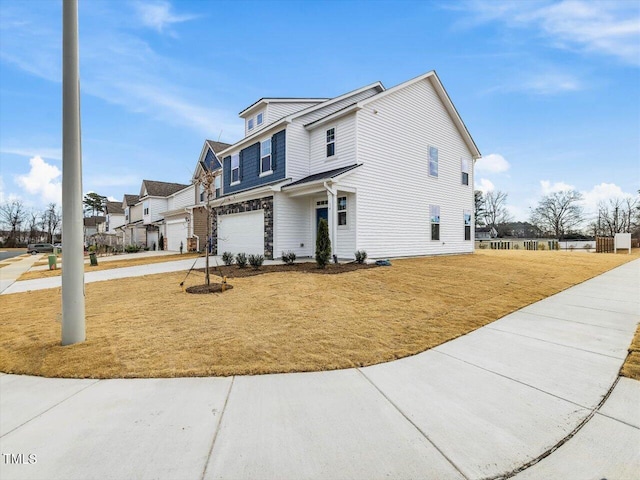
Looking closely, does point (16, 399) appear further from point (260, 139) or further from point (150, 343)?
point (260, 139)

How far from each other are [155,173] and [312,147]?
2878 centimetres

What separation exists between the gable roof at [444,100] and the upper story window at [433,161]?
8.22ft

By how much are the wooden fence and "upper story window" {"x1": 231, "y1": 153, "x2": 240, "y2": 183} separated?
2861 cm

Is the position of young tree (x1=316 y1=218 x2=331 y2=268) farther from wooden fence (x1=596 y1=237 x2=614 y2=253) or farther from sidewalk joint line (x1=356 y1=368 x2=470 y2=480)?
wooden fence (x1=596 y1=237 x2=614 y2=253)

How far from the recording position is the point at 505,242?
103 feet

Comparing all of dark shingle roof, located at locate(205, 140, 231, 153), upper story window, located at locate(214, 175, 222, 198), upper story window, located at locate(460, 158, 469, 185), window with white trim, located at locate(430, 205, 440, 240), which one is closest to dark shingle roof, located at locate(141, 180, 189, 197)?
dark shingle roof, located at locate(205, 140, 231, 153)

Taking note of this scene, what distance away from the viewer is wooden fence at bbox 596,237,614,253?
80.2 ft

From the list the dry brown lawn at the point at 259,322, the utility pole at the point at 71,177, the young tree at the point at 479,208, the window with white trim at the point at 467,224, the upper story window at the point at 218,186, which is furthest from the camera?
the young tree at the point at 479,208

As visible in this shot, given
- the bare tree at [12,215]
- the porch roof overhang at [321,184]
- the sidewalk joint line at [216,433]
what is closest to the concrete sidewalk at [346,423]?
the sidewalk joint line at [216,433]

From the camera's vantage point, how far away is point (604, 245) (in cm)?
2459

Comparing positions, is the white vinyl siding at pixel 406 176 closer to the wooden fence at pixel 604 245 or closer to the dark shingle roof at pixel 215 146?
the dark shingle roof at pixel 215 146

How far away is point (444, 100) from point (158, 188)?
31081 mm

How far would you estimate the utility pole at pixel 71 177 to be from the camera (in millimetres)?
4113

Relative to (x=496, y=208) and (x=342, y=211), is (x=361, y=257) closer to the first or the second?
(x=342, y=211)
